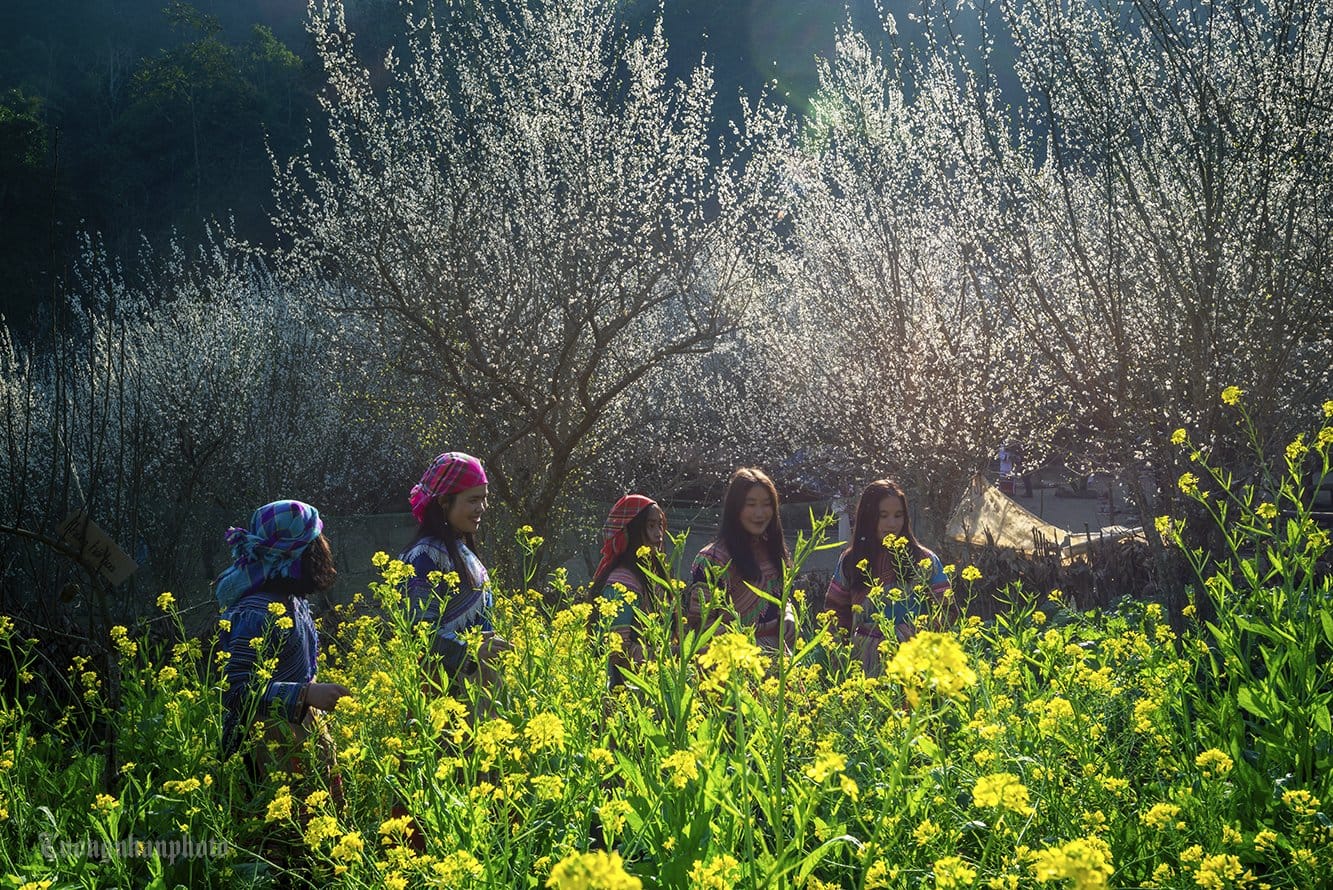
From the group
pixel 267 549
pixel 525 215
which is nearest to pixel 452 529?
pixel 267 549

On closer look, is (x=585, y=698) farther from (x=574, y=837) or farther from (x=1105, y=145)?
(x=1105, y=145)

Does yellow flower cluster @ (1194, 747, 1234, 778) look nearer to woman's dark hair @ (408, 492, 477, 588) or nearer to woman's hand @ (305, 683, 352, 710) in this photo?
woman's hand @ (305, 683, 352, 710)

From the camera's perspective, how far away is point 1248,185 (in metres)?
4.61

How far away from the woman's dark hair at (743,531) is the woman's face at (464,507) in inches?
42.9

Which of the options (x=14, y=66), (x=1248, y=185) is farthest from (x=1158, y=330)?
(x=14, y=66)

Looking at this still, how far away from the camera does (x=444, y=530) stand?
4.11m

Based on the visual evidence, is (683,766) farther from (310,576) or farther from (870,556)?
(870,556)

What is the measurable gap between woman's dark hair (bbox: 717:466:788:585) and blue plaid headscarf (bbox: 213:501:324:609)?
1853 mm

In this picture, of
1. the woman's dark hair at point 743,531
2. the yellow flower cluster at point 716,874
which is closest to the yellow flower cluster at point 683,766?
the yellow flower cluster at point 716,874

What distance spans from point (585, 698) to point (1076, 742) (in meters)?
1.01

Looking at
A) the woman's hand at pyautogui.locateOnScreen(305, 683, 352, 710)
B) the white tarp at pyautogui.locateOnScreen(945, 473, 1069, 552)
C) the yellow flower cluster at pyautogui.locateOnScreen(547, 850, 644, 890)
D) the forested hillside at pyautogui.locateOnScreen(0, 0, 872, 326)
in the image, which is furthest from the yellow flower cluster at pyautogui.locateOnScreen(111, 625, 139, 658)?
the forested hillside at pyautogui.locateOnScreen(0, 0, 872, 326)

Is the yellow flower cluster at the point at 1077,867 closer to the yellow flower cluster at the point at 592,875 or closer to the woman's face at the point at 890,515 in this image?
the yellow flower cluster at the point at 592,875

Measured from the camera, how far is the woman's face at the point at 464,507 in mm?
4094

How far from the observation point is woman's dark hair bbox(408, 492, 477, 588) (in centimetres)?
408
